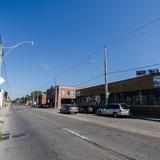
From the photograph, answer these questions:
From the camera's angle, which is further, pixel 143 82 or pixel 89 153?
pixel 143 82

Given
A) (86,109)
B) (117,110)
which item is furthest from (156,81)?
(86,109)

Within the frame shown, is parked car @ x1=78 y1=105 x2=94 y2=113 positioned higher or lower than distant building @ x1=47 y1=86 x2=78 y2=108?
lower

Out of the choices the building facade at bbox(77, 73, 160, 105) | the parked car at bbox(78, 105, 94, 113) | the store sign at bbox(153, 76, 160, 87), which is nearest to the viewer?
the store sign at bbox(153, 76, 160, 87)

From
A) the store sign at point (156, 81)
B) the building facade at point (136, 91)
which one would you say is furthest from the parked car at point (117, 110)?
the store sign at point (156, 81)

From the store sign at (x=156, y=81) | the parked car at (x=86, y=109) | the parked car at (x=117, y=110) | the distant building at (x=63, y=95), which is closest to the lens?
the store sign at (x=156, y=81)

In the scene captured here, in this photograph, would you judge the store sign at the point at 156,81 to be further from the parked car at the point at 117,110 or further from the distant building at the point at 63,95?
the distant building at the point at 63,95

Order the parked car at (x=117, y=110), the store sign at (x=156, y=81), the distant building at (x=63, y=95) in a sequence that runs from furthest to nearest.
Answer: the distant building at (x=63, y=95) → the parked car at (x=117, y=110) → the store sign at (x=156, y=81)

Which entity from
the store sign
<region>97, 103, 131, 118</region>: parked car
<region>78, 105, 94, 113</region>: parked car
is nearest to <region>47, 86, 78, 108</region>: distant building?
<region>78, 105, 94, 113</region>: parked car

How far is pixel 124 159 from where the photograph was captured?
7242 mm

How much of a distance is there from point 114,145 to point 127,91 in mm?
28256

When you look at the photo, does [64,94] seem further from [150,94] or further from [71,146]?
[71,146]

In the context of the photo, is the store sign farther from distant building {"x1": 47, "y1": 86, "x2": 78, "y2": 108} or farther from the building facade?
distant building {"x1": 47, "y1": 86, "x2": 78, "y2": 108}

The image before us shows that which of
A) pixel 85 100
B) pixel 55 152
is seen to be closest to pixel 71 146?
pixel 55 152

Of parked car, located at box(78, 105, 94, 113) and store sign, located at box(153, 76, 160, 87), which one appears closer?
store sign, located at box(153, 76, 160, 87)
